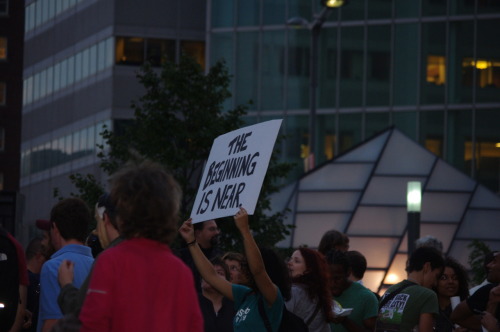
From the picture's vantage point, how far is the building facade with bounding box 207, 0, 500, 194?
4403cm

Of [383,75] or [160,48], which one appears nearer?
[383,75]

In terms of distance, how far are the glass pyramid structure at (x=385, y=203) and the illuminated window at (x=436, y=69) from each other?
52.9 feet

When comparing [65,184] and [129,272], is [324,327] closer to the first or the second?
[129,272]

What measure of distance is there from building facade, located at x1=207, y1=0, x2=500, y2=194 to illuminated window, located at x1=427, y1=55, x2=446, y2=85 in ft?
0.12

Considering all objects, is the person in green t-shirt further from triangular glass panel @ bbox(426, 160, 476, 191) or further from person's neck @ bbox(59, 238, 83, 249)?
triangular glass panel @ bbox(426, 160, 476, 191)

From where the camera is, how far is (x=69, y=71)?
178 ft

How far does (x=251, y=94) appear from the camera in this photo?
4641 centimetres

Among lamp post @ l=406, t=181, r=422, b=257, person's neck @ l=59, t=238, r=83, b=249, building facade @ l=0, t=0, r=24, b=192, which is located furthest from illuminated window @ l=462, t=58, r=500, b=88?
building facade @ l=0, t=0, r=24, b=192

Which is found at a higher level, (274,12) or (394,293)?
(274,12)

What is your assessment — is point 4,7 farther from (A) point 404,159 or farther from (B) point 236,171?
(B) point 236,171

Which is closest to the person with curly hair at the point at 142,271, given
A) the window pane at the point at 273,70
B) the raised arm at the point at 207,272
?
the raised arm at the point at 207,272

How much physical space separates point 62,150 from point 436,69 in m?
18.1

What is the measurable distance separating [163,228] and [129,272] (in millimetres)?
245

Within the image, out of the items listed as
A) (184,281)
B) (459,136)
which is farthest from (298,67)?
(184,281)
